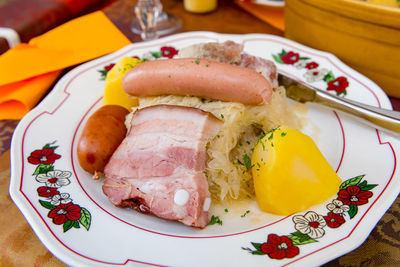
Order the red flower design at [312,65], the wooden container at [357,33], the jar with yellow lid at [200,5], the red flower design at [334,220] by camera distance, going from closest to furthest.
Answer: the red flower design at [334,220] < the wooden container at [357,33] < the red flower design at [312,65] < the jar with yellow lid at [200,5]

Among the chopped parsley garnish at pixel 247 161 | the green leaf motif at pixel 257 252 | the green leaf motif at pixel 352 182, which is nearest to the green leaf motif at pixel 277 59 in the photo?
the chopped parsley garnish at pixel 247 161

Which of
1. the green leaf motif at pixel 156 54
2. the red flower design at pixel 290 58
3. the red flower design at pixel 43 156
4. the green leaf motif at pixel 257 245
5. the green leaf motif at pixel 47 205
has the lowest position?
the red flower design at pixel 43 156

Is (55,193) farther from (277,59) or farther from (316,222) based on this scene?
(277,59)

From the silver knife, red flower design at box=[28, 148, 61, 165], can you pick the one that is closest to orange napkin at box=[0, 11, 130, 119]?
red flower design at box=[28, 148, 61, 165]

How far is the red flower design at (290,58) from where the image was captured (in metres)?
2.95

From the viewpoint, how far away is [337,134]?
232cm

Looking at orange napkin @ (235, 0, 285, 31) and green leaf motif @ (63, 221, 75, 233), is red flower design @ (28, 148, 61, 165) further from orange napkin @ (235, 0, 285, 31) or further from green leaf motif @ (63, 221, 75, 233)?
orange napkin @ (235, 0, 285, 31)

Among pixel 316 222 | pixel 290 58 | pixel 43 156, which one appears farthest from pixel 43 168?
pixel 290 58

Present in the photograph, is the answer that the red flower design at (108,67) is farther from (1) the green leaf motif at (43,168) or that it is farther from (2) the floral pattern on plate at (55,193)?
(1) the green leaf motif at (43,168)

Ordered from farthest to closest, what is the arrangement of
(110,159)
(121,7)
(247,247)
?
(121,7) → (110,159) → (247,247)

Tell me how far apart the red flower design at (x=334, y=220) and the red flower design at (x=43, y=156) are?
1551mm

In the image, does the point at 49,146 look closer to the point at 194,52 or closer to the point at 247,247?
Result: the point at 194,52

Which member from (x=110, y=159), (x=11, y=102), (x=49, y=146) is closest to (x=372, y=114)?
(x=110, y=159)

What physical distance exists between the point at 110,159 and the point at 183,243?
0.70m
